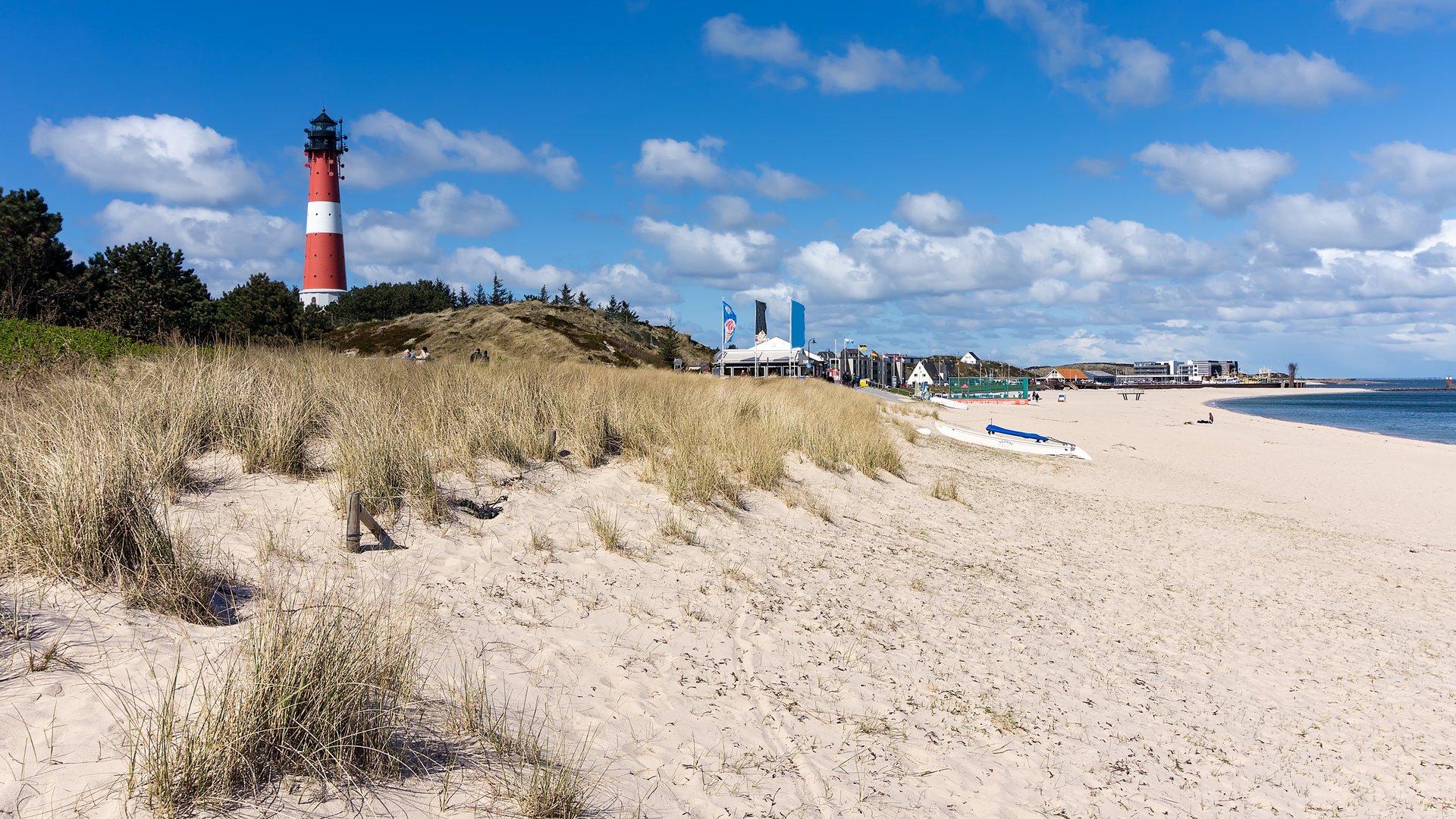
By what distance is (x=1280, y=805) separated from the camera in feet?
13.2

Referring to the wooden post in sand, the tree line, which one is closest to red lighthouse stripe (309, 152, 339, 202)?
the tree line

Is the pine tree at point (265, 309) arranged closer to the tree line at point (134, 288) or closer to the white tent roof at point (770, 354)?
the tree line at point (134, 288)

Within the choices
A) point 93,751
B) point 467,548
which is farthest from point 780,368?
point 93,751

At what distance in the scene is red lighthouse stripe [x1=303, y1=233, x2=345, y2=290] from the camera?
46.5 meters

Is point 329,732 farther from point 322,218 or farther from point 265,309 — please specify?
point 322,218

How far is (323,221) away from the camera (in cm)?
4703

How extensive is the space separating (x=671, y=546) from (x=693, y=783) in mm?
3289

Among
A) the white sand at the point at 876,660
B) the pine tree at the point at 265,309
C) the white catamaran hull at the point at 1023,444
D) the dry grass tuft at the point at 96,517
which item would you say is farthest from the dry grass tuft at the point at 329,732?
the pine tree at the point at 265,309

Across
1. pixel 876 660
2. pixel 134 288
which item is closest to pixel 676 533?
pixel 876 660

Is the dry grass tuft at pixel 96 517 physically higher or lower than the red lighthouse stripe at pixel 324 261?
lower

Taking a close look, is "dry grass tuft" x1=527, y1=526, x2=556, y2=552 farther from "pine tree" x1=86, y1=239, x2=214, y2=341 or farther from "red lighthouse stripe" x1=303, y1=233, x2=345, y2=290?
"red lighthouse stripe" x1=303, y1=233, x2=345, y2=290

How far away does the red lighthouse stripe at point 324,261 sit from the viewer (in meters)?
46.5

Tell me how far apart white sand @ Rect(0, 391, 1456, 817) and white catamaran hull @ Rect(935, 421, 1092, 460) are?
905cm

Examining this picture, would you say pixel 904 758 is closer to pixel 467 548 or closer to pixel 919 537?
pixel 467 548
